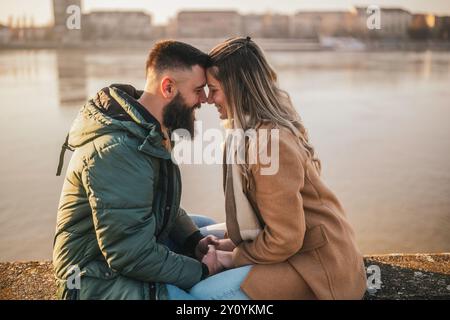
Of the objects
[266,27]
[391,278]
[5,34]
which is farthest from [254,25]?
[391,278]

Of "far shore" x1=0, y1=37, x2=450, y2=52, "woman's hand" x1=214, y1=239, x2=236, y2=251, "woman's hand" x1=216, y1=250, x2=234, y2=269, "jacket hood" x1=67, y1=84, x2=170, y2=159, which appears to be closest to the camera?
"jacket hood" x1=67, y1=84, x2=170, y2=159

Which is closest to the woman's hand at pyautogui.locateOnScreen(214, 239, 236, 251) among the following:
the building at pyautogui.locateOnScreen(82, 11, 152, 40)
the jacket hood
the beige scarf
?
the beige scarf

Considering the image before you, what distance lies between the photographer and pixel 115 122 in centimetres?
202

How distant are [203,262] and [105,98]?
0.84 meters

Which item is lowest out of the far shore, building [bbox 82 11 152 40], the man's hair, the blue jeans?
the blue jeans

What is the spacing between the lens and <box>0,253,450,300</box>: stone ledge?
98.9 inches

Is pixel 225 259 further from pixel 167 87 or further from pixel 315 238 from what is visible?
pixel 167 87

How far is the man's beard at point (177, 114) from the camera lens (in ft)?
7.55

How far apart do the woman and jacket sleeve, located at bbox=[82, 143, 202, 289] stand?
0.28 meters

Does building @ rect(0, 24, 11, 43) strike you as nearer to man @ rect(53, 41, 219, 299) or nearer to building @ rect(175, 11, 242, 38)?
building @ rect(175, 11, 242, 38)

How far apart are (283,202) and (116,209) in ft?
2.10

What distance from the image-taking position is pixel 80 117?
85.8 inches

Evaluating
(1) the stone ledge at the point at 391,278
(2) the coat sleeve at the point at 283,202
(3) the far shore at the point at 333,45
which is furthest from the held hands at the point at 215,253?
(3) the far shore at the point at 333,45
